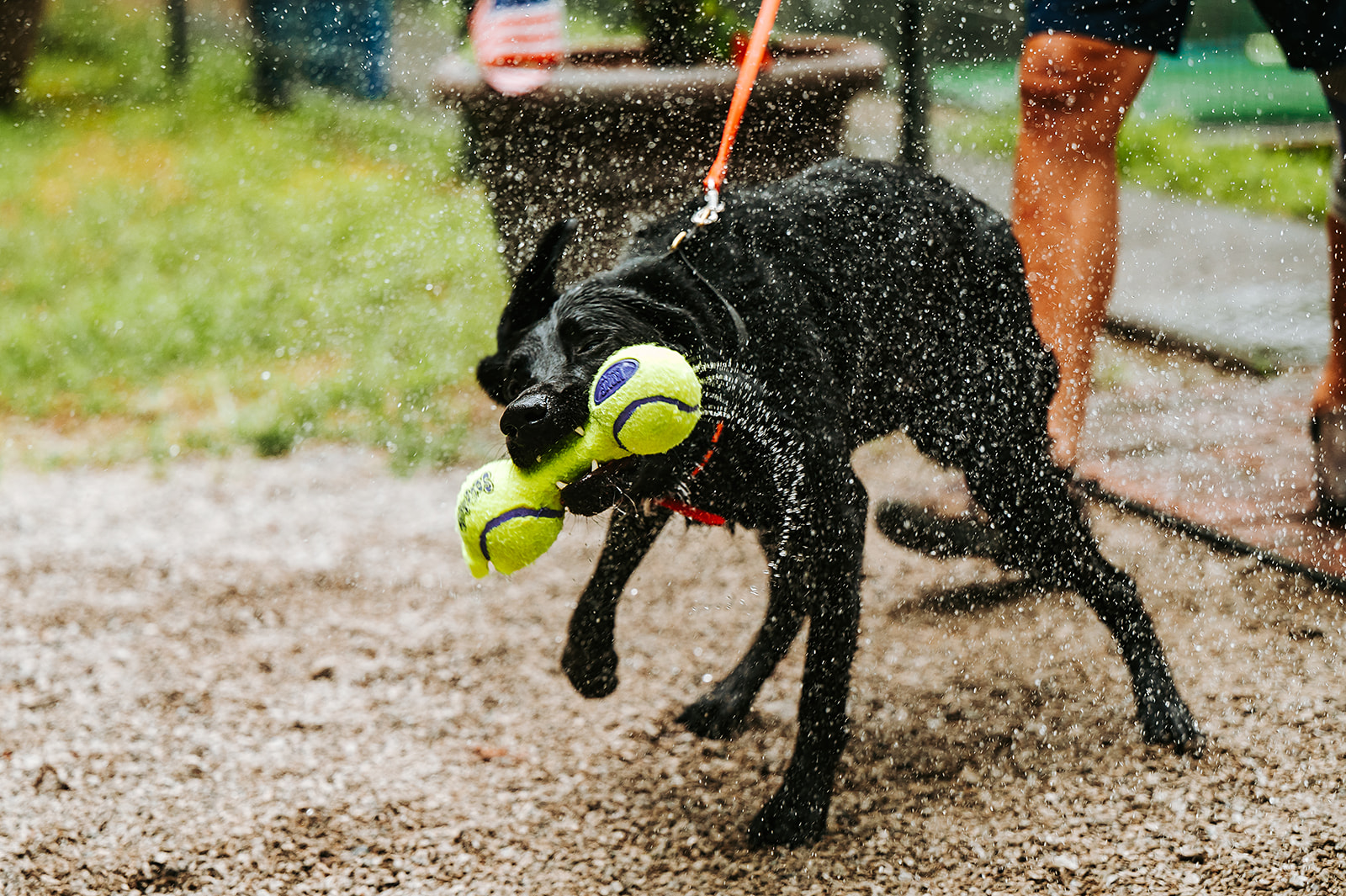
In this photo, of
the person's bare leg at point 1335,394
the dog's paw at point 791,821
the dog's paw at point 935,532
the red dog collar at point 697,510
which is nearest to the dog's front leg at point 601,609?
the red dog collar at point 697,510

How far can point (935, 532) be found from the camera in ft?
10.2

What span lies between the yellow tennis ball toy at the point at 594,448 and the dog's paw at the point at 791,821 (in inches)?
28.6

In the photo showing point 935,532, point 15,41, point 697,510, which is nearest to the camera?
point 697,510

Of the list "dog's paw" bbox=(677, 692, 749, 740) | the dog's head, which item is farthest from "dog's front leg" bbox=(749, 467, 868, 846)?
the dog's head

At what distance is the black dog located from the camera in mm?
1908

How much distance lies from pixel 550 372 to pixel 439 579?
64.9 inches

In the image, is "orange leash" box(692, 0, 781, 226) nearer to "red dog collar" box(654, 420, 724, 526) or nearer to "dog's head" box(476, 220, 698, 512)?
"dog's head" box(476, 220, 698, 512)

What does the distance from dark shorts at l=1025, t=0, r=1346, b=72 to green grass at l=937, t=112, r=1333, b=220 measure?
3218 millimetres

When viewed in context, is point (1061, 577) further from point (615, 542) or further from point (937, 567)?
point (615, 542)

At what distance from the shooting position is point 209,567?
342 centimetres

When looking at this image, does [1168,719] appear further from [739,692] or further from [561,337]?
[561,337]

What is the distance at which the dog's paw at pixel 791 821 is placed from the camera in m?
2.13

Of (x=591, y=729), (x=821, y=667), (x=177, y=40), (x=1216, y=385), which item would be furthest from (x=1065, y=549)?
(x=177, y=40)

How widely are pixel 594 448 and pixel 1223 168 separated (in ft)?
22.1
